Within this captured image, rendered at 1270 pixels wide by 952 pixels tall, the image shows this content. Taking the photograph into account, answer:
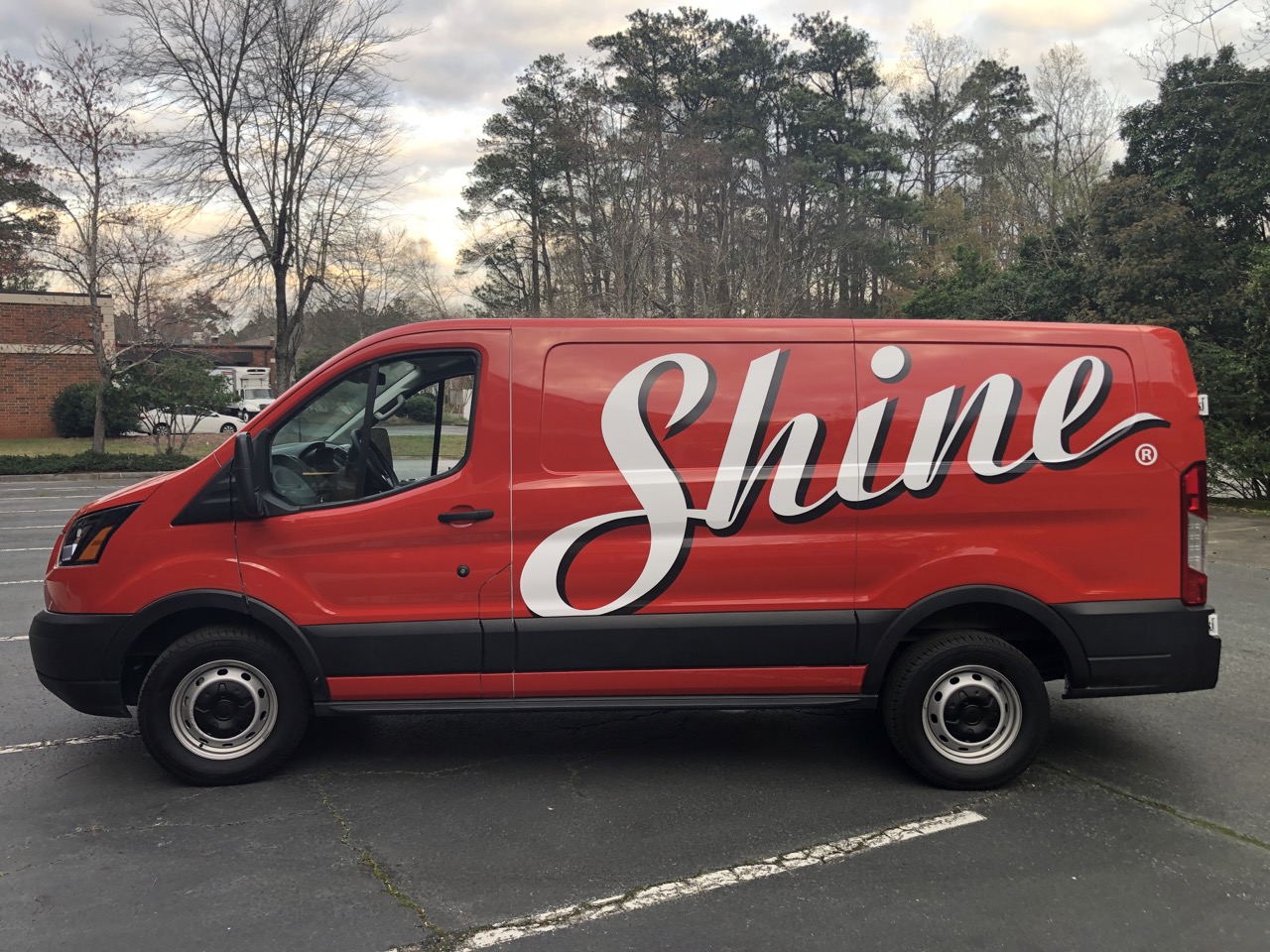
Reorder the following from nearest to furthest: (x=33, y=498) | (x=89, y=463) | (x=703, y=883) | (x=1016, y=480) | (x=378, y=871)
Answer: (x=703, y=883) < (x=378, y=871) < (x=1016, y=480) < (x=33, y=498) < (x=89, y=463)

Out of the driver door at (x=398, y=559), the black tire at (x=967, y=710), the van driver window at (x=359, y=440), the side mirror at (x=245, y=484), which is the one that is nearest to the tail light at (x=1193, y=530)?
the black tire at (x=967, y=710)

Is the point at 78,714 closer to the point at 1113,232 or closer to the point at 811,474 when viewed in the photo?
the point at 811,474

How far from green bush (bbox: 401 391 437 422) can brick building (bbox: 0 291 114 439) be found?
Result: 2814 cm

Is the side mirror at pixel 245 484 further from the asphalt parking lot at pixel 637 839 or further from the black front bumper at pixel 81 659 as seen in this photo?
the asphalt parking lot at pixel 637 839

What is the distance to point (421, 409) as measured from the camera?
466 cm

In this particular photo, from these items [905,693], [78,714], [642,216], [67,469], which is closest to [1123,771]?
[905,693]

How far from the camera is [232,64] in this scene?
2281 cm

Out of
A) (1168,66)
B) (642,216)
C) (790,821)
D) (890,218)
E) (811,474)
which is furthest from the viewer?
(890,218)

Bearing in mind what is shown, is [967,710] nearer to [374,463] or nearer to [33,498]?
[374,463]

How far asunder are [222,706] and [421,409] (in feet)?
5.44

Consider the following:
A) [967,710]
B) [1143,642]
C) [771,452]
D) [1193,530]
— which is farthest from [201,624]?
[1193,530]

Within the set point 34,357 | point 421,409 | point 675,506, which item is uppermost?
point 34,357

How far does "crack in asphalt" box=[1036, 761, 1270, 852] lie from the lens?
12.4ft

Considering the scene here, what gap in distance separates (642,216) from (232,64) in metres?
10.7
